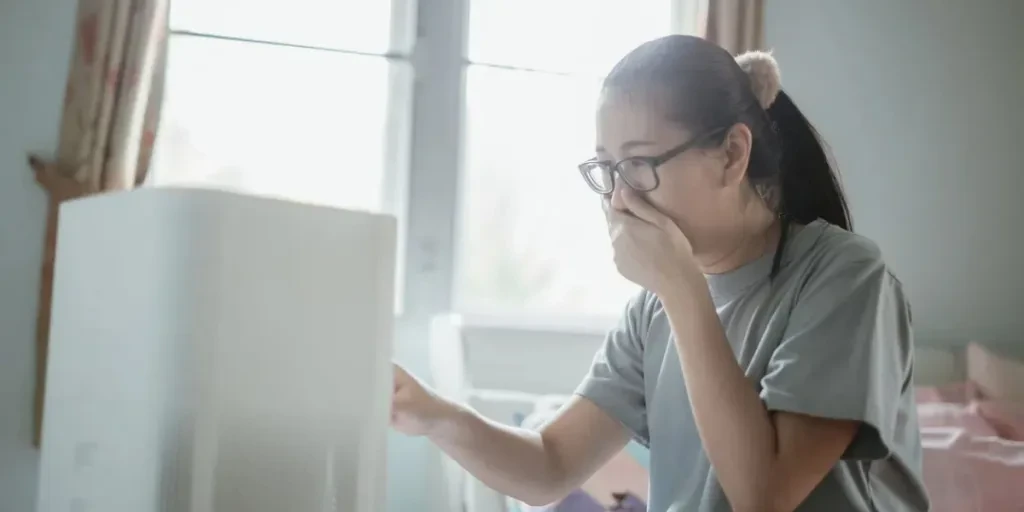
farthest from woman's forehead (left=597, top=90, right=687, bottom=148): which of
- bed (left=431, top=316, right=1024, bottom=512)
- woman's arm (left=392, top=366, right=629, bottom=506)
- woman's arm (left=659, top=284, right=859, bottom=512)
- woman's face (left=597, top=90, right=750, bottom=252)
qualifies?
bed (left=431, top=316, right=1024, bottom=512)

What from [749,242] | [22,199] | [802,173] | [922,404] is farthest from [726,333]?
[22,199]

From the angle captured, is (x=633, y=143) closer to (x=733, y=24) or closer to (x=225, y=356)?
(x=225, y=356)

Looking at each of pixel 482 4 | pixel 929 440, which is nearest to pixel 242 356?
pixel 929 440

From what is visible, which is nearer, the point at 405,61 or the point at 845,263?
the point at 845,263

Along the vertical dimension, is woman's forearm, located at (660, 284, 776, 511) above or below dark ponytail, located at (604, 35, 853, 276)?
below

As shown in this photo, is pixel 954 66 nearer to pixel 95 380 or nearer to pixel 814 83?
pixel 814 83

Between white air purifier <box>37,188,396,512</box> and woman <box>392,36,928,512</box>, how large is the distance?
355mm

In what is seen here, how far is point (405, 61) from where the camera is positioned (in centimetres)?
189

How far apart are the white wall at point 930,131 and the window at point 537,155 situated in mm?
407

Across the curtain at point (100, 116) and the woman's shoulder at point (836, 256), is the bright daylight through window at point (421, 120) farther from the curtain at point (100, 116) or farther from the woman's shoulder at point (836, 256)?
the woman's shoulder at point (836, 256)

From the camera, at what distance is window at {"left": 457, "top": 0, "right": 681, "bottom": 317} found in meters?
1.96

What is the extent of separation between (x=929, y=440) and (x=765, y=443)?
900mm

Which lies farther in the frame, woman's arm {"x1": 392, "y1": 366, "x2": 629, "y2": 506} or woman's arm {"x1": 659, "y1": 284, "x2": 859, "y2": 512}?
woman's arm {"x1": 392, "y1": 366, "x2": 629, "y2": 506}

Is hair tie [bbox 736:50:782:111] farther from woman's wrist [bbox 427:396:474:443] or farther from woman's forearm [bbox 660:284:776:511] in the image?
woman's wrist [bbox 427:396:474:443]
